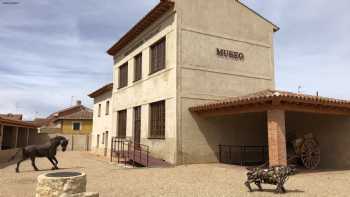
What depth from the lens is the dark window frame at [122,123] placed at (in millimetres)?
21969

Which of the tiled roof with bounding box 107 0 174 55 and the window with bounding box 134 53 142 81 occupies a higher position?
the tiled roof with bounding box 107 0 174 55

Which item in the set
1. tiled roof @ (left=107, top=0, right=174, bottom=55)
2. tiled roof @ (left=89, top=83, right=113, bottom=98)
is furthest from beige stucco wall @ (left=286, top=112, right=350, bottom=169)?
tiled roof @ (left=89, top=83, right=113, bottom=98)

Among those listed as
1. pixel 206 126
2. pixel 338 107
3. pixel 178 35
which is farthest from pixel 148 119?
pixel 338 107

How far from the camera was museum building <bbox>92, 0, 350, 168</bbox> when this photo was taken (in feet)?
48.4

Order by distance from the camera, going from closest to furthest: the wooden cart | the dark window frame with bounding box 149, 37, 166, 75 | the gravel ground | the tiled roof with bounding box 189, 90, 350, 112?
the gravel ground, the tiled roof with bounding box 189, 90, 350, 112, the wooden cart, the dark window frame with bounding box 149, 37, 166, 75

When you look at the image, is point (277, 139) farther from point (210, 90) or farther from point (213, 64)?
point (213, 64)

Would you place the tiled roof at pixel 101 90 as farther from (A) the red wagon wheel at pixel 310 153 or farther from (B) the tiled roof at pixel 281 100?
(A) the red wagon wheel at pixel 310 153

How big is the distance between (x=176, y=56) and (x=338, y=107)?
8.03 meters

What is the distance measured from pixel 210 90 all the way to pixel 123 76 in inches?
364

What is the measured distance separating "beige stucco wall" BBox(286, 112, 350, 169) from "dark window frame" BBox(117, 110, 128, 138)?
38.4 feet

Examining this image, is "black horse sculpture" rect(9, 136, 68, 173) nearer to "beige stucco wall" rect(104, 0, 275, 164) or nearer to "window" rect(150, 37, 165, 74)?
"beige stucco wall" rect(104, 0, 275, 164)

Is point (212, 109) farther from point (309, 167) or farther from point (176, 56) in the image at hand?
point (309, 167)

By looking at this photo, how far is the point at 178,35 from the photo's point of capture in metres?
15.9

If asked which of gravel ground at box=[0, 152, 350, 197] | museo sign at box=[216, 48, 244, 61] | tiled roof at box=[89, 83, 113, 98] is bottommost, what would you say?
gravel ground at box=[0, 152, 350, 197]
